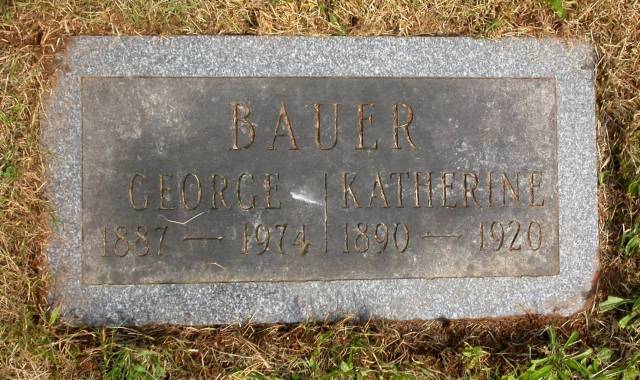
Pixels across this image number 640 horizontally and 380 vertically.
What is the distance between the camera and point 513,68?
2635 mm

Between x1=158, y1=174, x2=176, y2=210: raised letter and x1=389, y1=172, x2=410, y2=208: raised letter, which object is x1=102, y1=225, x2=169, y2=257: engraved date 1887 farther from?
x1=389, y1=172, x2=410, y2=208: raised letter

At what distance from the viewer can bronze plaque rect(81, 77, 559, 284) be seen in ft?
8.09

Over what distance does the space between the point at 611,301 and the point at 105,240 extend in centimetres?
245

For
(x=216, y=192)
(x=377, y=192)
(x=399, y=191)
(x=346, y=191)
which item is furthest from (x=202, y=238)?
(x=399, y=191)

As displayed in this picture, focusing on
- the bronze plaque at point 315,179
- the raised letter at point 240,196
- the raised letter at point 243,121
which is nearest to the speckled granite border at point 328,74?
the bronze plaque at point 315,179

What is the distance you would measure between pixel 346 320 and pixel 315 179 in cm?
68

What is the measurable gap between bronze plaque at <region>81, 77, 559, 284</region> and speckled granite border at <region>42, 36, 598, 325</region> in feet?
0.17

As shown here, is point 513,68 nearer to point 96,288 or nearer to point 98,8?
point 98,8

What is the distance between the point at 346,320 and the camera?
2.52 m

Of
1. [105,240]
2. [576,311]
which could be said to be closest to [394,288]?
[576,311]

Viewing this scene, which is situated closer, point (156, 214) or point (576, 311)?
point (156, 214)

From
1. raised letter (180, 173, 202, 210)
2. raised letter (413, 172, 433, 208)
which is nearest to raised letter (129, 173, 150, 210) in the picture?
raised letter (180, 173, 202, 210)

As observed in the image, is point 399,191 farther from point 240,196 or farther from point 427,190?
point 240,196

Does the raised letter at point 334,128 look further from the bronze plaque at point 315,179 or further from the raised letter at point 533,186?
the raised letter at point 533,186
